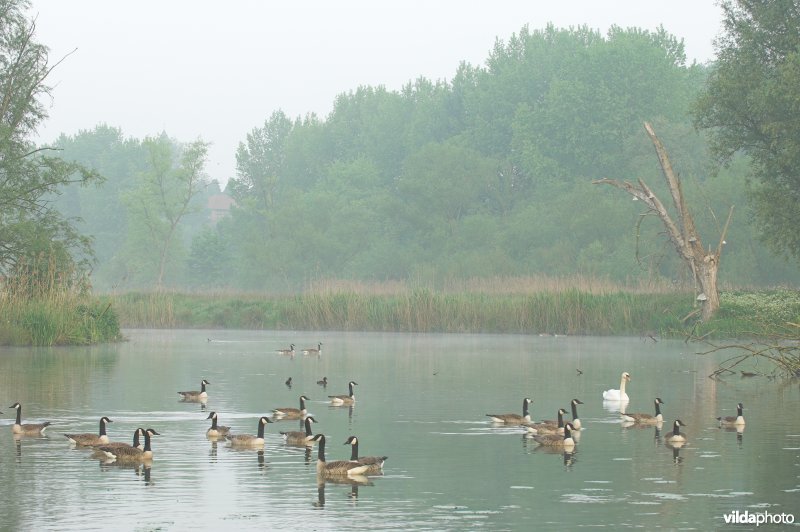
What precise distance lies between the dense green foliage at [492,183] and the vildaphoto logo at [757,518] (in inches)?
2532

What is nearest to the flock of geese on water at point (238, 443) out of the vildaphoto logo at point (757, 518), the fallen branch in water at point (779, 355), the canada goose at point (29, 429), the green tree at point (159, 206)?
the canada goose at point (29, 429)

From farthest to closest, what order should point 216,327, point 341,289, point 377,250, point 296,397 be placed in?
point 377,250, point 216,327, point 341,289, point 296,397

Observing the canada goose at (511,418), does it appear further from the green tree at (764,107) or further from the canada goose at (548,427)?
the green tree at (764,107)

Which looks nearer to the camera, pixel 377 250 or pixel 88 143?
pixel 377 250

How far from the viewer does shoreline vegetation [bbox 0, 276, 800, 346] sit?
149 feet

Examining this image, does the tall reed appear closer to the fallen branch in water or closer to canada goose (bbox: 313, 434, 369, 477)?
the fallen branch in water

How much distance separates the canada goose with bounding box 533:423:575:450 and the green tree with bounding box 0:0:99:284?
1152 inches

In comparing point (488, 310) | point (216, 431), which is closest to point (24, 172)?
point (488, 310)

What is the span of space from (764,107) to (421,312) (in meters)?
19.2

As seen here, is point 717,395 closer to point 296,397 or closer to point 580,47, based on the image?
point 296,397

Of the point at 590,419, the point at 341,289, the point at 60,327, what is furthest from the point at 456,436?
the point at 341,289

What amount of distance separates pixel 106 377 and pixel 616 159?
275ft

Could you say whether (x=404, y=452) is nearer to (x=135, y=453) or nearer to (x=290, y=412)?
(x=135, y=453)

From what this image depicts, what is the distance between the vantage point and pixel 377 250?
119m
